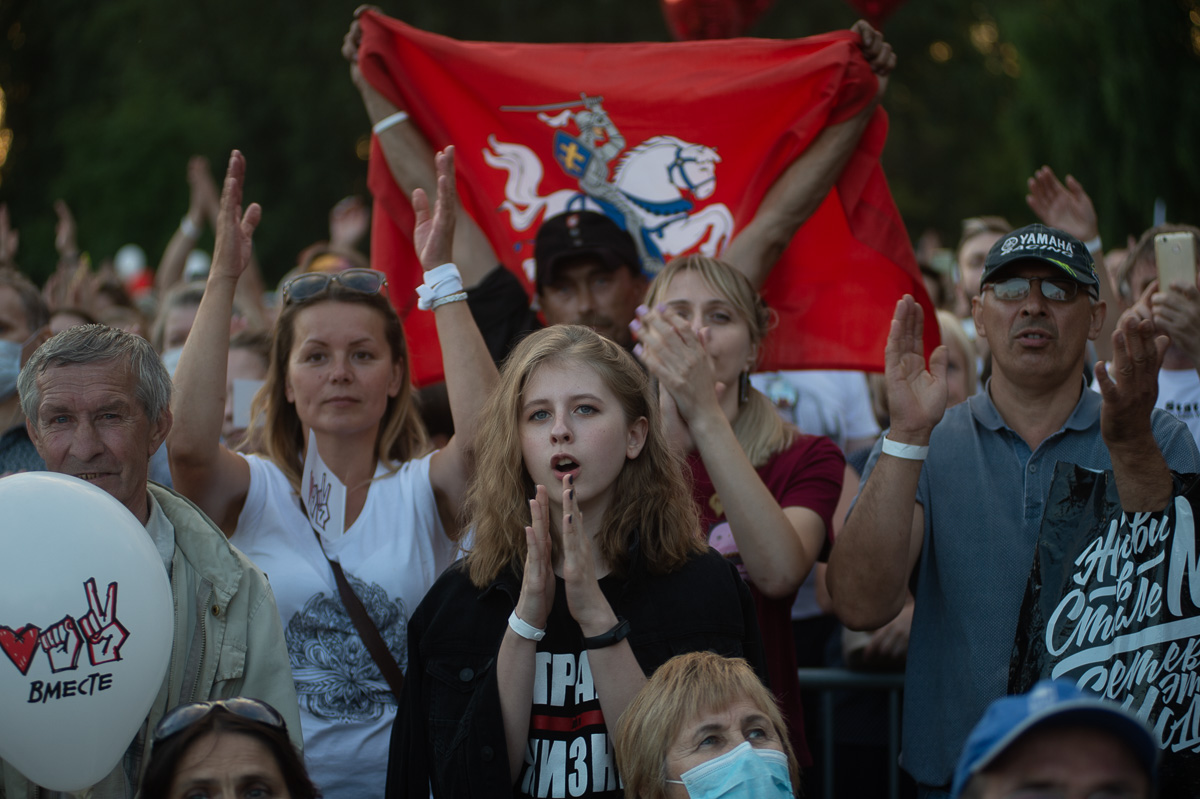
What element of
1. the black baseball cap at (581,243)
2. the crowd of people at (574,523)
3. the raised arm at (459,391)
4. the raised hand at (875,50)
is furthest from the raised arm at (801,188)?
the raised arm at (459,391)

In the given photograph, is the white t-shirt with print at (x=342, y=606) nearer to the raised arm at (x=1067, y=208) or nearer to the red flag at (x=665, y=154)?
the red flag at (x=665, y=154)

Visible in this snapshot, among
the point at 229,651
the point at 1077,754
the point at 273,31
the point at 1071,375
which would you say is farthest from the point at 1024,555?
the point at 273,31

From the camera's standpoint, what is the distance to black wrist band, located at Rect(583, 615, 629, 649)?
2893 mm

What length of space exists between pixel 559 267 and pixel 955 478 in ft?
5.77

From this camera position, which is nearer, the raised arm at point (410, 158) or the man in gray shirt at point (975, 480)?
the man in gray shirt at point (975, 480)

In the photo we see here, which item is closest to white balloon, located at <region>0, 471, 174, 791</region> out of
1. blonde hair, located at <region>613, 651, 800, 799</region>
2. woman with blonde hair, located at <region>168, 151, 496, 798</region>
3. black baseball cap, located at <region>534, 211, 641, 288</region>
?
woman with blonde hair, located at <region>168, 151, 496, 798</region>

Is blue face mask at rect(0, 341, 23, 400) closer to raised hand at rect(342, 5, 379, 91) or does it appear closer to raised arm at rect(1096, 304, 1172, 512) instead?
raised hand at rect(342, 5, 379, 91)

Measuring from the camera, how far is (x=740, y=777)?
8.77ft

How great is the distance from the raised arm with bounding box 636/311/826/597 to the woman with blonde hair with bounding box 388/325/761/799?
205 millimetres

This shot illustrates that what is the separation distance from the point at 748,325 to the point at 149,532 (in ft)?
6.46

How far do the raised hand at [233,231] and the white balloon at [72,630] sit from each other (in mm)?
1069

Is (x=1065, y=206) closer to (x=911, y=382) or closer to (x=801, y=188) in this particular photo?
(x=801, y=188)

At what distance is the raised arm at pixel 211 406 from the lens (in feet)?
11.5

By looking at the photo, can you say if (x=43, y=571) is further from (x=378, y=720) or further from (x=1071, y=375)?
(x=1071, y=375)
